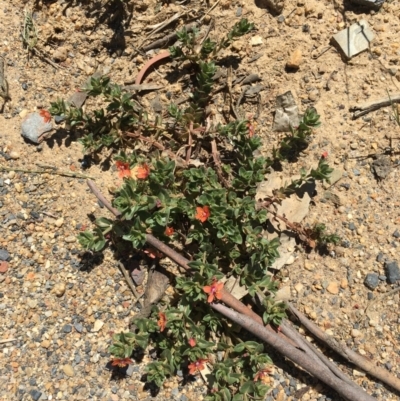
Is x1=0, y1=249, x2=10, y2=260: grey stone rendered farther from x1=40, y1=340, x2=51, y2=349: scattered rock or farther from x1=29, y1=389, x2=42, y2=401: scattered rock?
x1=29, y1=389, x2=42, y2=401: scattered rock

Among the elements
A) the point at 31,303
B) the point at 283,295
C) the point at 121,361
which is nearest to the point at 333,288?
the point at 283,295

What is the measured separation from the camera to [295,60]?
13.6ft

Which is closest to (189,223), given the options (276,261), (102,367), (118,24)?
(276,261)

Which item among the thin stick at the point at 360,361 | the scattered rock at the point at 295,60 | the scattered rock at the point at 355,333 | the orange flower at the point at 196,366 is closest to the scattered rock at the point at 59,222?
the orange flower at the point at 196,366

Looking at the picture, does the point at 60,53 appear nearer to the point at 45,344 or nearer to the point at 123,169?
the point at 123,169

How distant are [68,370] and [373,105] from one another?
10.4 ft

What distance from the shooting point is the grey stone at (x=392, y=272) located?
390 cm

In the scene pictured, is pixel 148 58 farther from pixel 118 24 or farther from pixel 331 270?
pixel 331 270

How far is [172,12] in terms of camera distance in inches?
170

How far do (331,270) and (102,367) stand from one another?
193 cm

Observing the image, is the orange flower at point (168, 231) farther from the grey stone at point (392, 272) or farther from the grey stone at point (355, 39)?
the grey stone at point (355, 39)

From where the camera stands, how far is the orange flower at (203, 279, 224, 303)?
3.48 meters

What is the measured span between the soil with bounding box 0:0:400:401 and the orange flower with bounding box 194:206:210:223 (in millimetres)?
839

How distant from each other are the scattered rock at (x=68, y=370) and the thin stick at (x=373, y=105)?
9.87 ft
